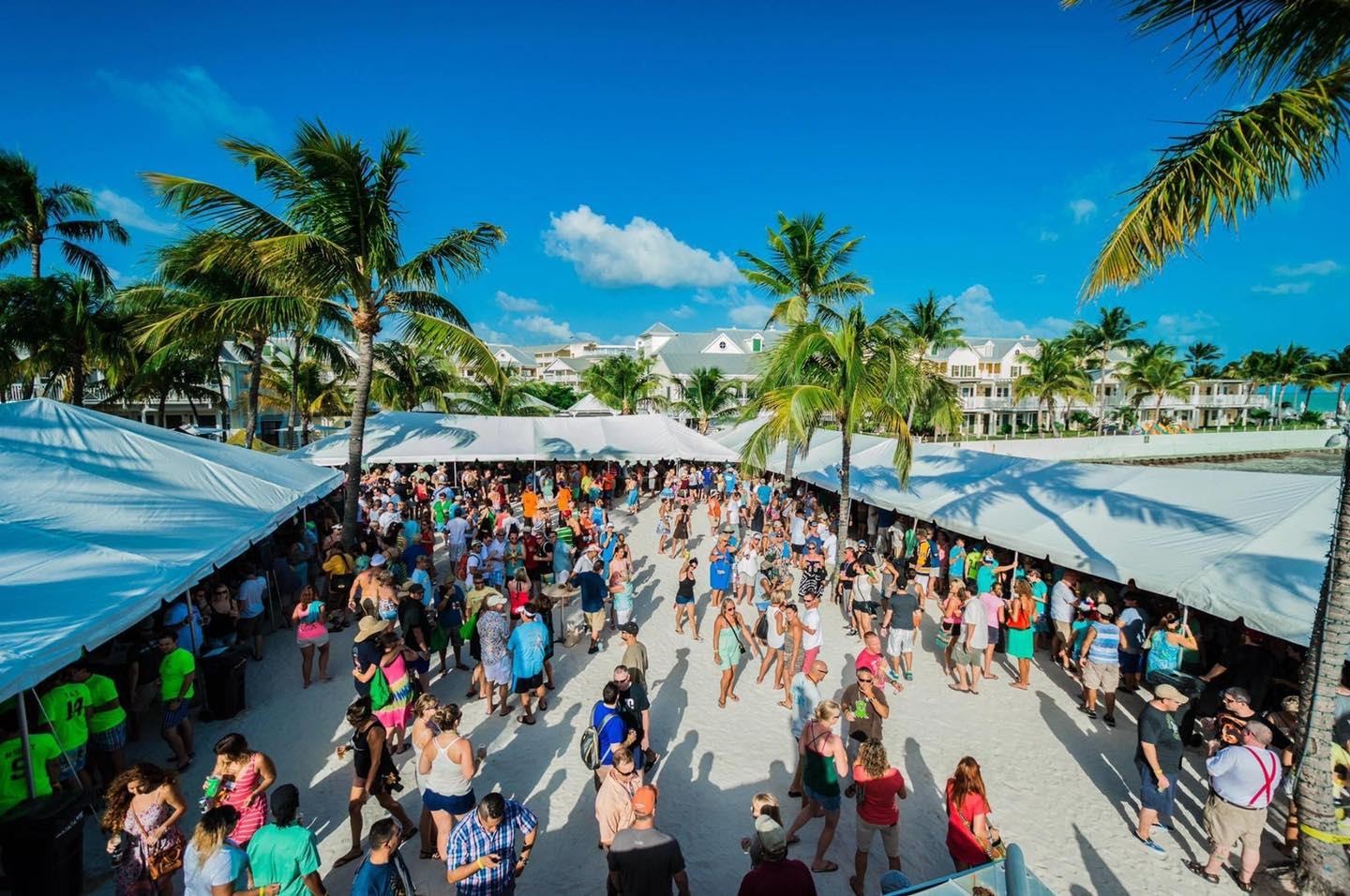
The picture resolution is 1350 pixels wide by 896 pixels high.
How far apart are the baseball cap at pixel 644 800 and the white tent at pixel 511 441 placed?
1729cm

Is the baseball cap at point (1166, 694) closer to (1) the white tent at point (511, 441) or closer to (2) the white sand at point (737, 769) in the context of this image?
(2) the white sand at point (737, 769)

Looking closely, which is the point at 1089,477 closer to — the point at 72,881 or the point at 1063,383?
the point at 72,881

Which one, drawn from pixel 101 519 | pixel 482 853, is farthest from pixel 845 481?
pixel 101 519

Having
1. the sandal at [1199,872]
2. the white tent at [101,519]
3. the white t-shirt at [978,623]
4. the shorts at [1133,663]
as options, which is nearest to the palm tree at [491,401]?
the white tent at [101,519]

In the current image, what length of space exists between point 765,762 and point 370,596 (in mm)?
5469

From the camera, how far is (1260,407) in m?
68.8

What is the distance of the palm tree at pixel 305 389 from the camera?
23.6 metres

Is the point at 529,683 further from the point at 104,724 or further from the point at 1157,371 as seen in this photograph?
the point at 1157,371

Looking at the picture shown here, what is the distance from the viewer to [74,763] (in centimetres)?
511

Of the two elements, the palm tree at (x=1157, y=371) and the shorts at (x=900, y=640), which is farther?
the palm tree at (x=1157, y=371)

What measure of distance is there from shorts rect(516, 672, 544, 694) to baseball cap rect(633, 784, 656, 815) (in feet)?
11.2

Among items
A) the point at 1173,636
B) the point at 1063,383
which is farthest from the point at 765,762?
the point at 1063,383

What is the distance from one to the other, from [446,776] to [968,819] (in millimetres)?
3762

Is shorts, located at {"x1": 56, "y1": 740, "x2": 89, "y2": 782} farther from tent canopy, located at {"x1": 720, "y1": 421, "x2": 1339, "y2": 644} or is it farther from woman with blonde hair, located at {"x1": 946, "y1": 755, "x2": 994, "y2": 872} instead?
tent canopy, located at {"x1": 720, "y1": 421, "x2": 1339, "y2": 644}
